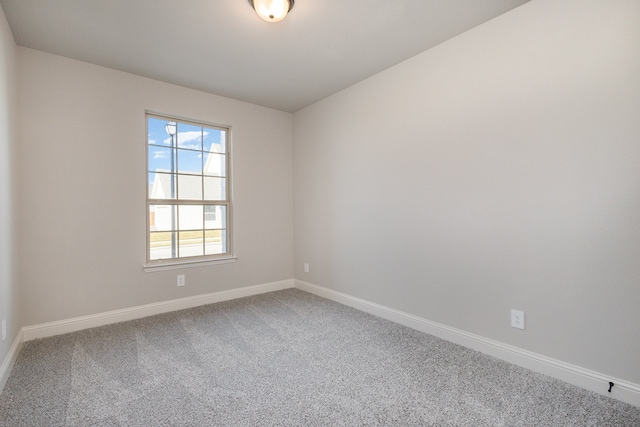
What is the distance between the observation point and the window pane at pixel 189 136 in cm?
345

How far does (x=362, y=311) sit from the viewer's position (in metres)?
3.24

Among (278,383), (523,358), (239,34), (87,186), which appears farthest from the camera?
(87,186)

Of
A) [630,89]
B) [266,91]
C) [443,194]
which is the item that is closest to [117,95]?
[266,91]

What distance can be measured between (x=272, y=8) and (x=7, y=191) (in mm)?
2278

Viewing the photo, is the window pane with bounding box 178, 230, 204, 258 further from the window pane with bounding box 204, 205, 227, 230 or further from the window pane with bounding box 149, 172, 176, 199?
the window pane with bounding box 149, 172, 176, 199

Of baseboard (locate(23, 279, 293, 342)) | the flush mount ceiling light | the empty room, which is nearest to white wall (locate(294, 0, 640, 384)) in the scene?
the empty room

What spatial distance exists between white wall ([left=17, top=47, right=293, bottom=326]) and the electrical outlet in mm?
2974

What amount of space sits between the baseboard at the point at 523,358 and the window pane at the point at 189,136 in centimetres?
269

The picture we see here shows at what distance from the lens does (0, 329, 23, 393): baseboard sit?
1.88 m

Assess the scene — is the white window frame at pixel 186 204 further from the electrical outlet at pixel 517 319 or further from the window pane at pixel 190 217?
the electrical outlet at pixel 517 319

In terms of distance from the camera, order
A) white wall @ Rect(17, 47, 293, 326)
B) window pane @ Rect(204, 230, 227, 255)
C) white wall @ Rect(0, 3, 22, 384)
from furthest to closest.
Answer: window pane @ Rect(204, 230, 227, 255) < white wall @ Rect(17, 47, 293, 326) < white wall @ Rect(0, 3, 22, 384)

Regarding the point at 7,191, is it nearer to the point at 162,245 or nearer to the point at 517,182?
the point at 162,245

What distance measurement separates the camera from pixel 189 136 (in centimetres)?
351

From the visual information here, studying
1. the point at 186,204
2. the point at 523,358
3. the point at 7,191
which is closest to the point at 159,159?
the point at 186,204
